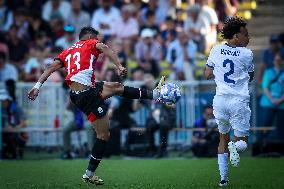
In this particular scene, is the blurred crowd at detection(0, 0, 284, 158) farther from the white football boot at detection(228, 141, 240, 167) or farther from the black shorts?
the white football boot at detection(228, 141, 240, 167)

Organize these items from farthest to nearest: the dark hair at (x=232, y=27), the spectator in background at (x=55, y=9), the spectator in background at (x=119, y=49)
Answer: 1. the spectator in background at (x=55, y=9)
2. the spectator in background at (x=119, y=49)
3. the dark hair at (x=232, y=27)

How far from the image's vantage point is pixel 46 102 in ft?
77.0

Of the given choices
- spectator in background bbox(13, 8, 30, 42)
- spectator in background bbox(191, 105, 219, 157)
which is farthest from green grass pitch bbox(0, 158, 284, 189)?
spectator in background bbox(13, 8, 30, 42)

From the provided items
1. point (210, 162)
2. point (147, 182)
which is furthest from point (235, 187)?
point (210, 162)

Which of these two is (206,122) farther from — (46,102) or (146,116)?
(46,102)

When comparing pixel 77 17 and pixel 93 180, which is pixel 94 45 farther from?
pixel 77 17

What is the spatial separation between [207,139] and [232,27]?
819cm

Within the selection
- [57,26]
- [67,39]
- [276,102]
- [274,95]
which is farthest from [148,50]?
[276,102]

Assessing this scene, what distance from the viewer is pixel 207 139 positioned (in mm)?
21656

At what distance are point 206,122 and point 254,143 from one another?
1244mm

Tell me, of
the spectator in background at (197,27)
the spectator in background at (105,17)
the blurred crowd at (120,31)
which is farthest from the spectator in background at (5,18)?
the spectator in background at (197,27)

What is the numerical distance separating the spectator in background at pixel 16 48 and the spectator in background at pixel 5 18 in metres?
0.78

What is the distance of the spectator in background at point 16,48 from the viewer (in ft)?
86.6

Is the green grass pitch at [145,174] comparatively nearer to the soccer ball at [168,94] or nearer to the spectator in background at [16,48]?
the soccer ball at [168,94]
